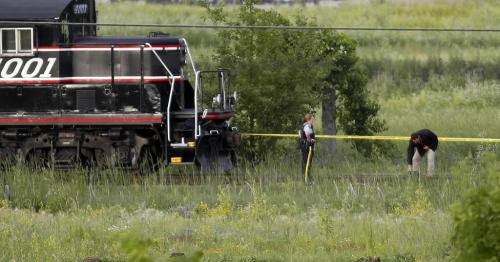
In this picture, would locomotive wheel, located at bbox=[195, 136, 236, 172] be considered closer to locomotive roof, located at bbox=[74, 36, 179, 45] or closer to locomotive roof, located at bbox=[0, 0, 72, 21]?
locomotive roof, located at bbox=[74, 36, 179, 45]

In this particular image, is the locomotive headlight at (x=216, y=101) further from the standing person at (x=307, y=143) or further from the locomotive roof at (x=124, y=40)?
the standing person at (x=307, y=143)

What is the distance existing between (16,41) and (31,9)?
70 centimetres

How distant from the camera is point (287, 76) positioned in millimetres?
25547

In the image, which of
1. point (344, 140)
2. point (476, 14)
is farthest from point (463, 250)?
point (476, 14)

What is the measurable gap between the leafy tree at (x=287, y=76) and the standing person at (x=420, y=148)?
3.05m

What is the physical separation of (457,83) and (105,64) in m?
19.0

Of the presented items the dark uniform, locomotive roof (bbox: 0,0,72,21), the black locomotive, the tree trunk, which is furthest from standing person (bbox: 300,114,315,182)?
locomotive roof (bbox: 0,0,72,21)

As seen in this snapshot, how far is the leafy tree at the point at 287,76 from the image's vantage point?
25.5 m

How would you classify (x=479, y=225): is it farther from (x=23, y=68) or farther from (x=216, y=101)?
(x=23, y=68)

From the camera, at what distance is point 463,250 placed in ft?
32.1

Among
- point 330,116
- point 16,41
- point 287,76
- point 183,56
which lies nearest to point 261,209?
point 183,56

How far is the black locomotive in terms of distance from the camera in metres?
22.8

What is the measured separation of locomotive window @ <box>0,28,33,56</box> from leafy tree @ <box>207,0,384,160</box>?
16.4 ft

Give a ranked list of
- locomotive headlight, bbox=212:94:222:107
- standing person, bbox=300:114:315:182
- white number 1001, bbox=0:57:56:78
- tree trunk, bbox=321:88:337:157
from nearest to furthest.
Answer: standing person, bbox=300:114:315:182 → white number 1001, bbox=0:57:56:78 → locomotive headlight, bbox=212:94:222:107 → tree trunk, bbox=321:88:337:157
